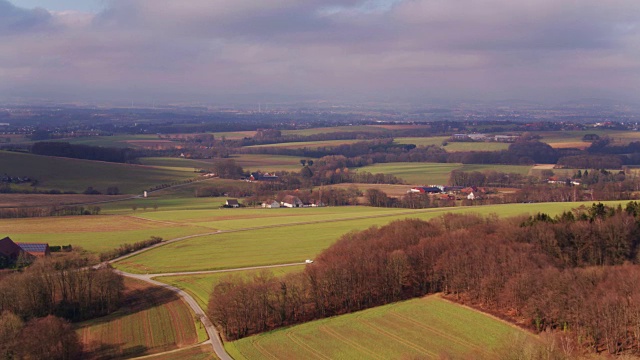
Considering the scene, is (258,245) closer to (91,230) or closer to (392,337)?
(91,230)

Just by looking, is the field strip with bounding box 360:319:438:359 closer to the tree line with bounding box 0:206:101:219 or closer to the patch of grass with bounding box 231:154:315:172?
the tree line with bounding box 0:206:101:219

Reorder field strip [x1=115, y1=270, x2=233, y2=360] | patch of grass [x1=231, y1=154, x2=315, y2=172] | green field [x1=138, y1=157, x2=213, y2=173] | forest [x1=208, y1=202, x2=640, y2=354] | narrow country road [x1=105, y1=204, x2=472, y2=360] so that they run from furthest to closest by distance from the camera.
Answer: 1. patch of grass [x1=231, y1=154, x2=315, y2=172]
2. green field [x1=138, y1=157, x2=213, y2=173]
3. narrow country road [x1=105, y1=204, x2=472, y2=360]
4. field strip [x1=115, y1=270, x2=233, y2=360]
5. forest [x1=208, y1=202, x2=640, y2=354]

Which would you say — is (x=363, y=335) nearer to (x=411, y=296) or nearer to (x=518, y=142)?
(x=411, y=296)

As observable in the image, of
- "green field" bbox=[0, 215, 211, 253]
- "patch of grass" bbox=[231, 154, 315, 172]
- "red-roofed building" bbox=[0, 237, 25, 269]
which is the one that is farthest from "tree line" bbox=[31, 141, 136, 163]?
"red-roofed building" bbox=[0, 237, 25, 269]

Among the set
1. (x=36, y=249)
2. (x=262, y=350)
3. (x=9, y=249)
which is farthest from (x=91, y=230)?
(x=262, y=350)

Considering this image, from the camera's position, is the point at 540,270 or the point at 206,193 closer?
the point at 540,270

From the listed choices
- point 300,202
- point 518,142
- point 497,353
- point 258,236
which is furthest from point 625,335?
point 518,142
